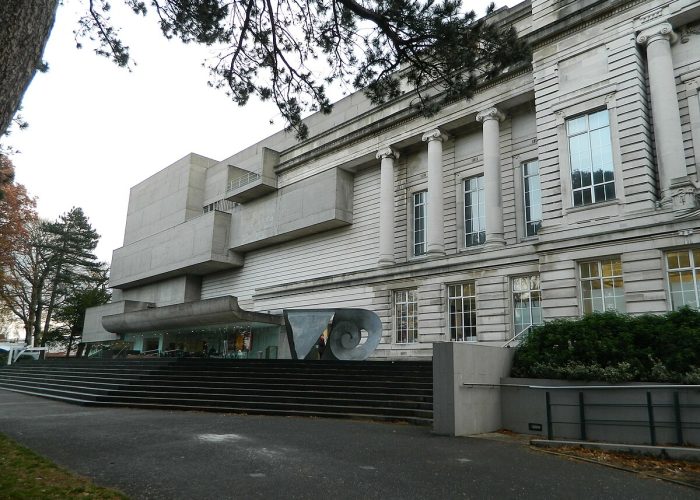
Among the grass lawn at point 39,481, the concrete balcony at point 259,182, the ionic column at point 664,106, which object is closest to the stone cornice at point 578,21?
the ionic column at point 664,106

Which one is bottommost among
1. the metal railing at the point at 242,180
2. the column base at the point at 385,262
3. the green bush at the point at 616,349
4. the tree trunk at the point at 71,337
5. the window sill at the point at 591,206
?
the green bush at the point at 616,349

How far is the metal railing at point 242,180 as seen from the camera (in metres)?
35.4

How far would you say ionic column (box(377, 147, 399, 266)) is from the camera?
26.8m

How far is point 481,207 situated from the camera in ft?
80.5

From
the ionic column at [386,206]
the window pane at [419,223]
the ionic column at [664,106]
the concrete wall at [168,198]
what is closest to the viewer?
the ionic column at [664,106]

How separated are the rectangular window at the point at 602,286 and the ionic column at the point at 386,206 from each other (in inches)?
423

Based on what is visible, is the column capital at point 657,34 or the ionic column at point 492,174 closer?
the column capital at point 657,34

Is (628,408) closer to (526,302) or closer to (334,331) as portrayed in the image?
(526,302)

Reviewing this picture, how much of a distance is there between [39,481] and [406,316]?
2046 centimetres

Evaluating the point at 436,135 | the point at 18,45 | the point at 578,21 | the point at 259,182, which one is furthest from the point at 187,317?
the point at 18,45

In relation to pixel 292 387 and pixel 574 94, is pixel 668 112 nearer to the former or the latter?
pixel 574 94

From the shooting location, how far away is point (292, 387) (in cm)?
1536

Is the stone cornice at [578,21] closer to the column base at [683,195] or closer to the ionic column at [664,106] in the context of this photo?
the ionic column at [664,106]

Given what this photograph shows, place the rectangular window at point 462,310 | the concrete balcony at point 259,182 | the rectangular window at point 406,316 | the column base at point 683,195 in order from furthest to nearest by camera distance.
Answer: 1. the concrete balcony at point 259,182
2. the rectangular window at point 406,316
3. the rectangular window at point 462,310
4. the column base at point 683,195
